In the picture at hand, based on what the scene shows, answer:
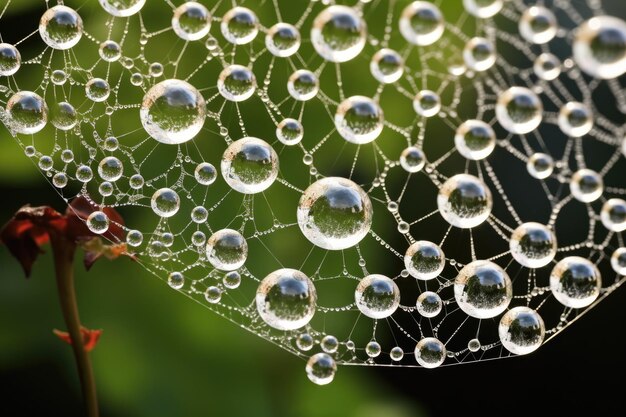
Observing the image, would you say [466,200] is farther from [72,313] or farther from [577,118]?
[72,313]

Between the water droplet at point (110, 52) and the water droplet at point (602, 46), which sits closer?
the water droplet at point (602, 46)

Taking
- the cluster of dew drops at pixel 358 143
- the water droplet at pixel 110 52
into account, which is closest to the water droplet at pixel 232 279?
the cluster of dew drops at pixel 358 143

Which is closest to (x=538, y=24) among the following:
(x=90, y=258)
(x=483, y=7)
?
(x=483, y=7)

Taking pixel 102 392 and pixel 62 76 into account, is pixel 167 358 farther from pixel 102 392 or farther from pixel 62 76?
pixel 62 76

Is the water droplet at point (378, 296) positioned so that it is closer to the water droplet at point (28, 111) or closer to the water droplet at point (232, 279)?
the water droplet at point (232, 279)

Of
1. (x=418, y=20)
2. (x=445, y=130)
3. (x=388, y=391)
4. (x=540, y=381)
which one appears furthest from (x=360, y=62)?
(x=418, y=20)

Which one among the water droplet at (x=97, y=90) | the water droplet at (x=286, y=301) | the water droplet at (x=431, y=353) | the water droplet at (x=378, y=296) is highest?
the water droplet at (x=97, y=90)
